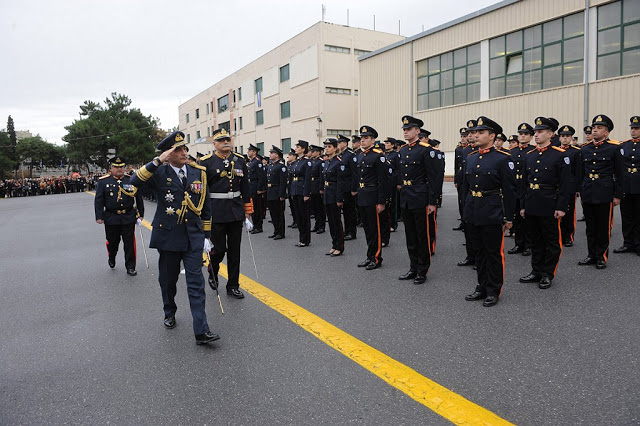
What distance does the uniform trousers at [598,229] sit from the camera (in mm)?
6477

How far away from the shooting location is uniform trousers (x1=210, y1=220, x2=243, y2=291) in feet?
18.8

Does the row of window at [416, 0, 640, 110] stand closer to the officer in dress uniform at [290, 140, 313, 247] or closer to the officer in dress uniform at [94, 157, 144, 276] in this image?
the officer in dress uniform at [290, 140, 313, 247]

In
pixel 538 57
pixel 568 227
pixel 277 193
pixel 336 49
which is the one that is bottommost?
pixel 568 227

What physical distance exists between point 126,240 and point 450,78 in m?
20.9

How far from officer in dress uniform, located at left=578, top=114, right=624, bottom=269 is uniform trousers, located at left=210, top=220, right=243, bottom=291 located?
4905 mm

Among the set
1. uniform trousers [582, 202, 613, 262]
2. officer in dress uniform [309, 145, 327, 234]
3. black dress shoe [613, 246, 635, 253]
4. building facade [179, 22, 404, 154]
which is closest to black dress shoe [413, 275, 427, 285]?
uniform trousers [582, 202, 613, 262]

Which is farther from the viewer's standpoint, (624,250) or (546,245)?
(624,250)

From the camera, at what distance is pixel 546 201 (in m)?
5.95

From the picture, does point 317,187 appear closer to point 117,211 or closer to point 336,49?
point 117,211

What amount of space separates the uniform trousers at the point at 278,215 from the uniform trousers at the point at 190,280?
230 inches

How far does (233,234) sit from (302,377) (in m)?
2.76

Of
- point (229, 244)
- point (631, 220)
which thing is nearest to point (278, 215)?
point (229, 244)

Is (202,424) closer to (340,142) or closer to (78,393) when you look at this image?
(78,393)

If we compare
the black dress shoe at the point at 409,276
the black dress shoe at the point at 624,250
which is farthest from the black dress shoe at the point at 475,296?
the black dress shoe at the point at 624,250
